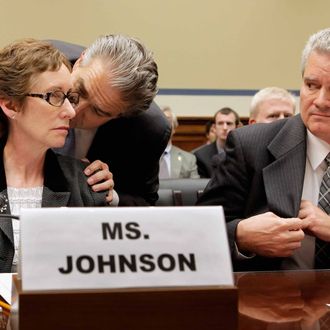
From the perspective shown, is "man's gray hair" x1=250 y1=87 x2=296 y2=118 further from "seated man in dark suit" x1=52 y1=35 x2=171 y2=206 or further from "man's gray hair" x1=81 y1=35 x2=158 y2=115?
"man's gray hair" x1=81 y1=35 x2=158 y2=115

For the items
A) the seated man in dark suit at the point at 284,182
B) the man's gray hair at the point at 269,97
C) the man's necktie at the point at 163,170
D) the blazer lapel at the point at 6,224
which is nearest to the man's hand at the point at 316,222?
the seated man in dark suit at the point at 284,182

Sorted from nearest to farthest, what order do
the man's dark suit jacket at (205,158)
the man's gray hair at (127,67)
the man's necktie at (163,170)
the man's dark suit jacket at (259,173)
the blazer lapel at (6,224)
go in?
the blazer lapel at (6,224) < the man's dark suit jacket at (259,173) < the man's gray hair at (127,67) < the man's necktie at (163,170) < the man's dark suit jacket at (205,158)

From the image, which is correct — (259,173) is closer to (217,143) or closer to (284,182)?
A: (284,182)

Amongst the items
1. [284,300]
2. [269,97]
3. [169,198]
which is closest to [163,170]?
[269,97]

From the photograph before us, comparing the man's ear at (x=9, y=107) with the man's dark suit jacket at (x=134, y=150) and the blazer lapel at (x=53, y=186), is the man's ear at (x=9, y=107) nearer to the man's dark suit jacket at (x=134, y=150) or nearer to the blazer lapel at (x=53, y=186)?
the blazer lapel at (x=53, y=186)

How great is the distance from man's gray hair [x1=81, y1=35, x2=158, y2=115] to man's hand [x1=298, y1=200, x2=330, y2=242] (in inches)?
26.1

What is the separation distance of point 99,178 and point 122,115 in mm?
365

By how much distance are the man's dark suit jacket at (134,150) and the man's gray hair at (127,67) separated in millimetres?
247

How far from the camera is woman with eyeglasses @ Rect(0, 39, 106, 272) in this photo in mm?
2082

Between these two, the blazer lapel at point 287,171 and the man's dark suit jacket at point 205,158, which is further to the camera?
the man's dark suit jacket at point 205,158

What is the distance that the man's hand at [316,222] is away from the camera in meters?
2.06

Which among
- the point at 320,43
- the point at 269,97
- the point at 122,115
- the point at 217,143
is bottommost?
the point at 217,143

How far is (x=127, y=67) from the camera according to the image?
90.7 inches

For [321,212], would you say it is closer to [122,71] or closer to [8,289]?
[122,71]
